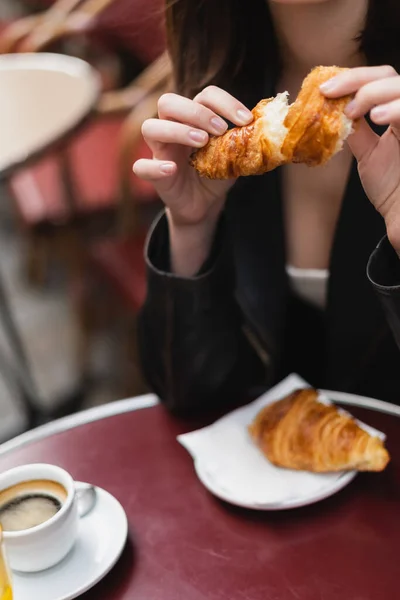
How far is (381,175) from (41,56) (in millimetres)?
1592

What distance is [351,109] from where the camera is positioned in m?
0.77

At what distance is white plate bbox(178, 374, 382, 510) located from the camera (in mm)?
841

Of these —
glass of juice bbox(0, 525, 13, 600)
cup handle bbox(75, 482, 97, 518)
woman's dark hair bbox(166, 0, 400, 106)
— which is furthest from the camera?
woman's dark hair bbox(166, 0, 400, 106)

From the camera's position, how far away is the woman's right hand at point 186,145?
88 cm

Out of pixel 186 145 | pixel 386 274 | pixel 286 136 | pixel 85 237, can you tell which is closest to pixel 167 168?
Answer: pixel 186 145

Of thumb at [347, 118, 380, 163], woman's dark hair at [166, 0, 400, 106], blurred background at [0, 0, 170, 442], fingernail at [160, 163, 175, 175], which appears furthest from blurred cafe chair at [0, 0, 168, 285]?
thumb at [347, 118, 380, 163]

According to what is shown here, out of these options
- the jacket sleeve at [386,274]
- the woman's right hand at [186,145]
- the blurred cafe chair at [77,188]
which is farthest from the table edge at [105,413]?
the blurred cafe chair at [77,188]

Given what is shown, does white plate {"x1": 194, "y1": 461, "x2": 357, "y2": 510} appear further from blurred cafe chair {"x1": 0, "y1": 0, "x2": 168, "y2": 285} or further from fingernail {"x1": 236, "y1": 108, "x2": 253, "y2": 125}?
blurred cafe chair {"x1": 0, "y1": 0, "x2": 168, "y2": 285}

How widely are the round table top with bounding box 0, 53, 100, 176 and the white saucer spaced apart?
895mm

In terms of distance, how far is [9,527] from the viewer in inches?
30.0

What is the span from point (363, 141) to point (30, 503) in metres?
0.56

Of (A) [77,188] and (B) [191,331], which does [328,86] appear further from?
(A) [77,188]

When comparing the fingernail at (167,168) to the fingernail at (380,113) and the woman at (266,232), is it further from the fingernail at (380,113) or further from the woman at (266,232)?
the fingernail at (380,113)

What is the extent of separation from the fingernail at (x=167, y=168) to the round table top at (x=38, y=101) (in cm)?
68
